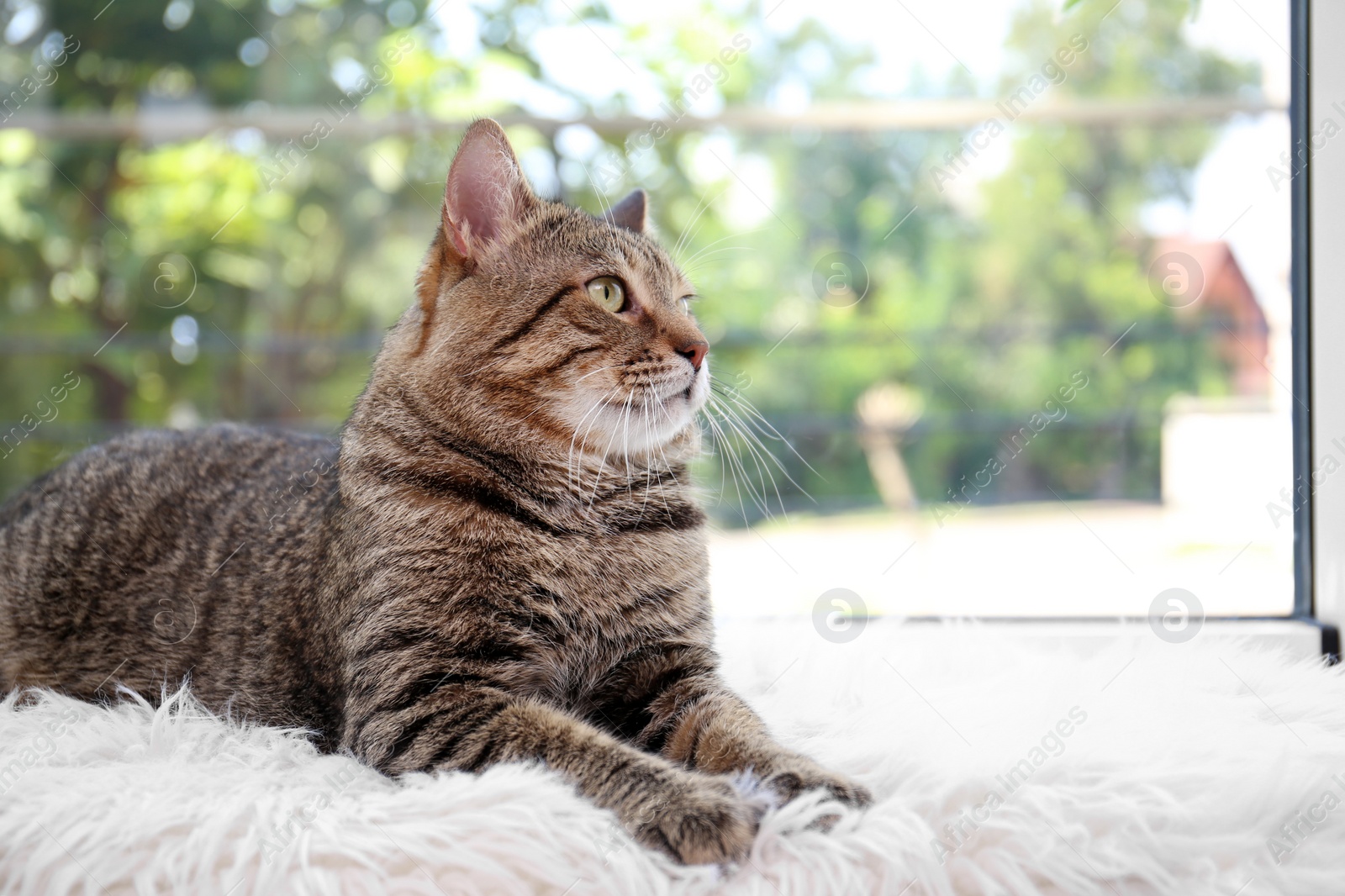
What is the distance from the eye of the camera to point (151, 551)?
137 cm

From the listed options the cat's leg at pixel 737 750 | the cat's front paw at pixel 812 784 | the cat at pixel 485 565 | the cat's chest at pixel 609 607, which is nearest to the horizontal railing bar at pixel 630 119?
the cat at pixel 485 565

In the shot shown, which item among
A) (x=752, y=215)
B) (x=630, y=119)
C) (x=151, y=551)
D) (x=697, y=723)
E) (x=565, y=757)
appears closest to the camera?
(x=565, y=757)

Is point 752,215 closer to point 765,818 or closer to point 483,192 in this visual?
point 483,192

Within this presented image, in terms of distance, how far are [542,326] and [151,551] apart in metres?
0.72

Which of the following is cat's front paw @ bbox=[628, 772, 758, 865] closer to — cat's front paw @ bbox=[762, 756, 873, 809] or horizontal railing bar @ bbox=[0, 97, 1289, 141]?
cat's front paw @ bbox=[762, 756, 873, 809]

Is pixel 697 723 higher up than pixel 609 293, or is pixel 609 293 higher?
pixel 609 293

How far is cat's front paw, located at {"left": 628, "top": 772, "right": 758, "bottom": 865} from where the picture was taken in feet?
2.57

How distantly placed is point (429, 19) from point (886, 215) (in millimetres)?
1345

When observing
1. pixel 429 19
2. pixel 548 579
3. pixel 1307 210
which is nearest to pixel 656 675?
pixel 548 579

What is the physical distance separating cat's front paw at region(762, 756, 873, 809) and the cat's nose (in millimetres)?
490

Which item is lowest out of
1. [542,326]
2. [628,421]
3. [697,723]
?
[697,723]

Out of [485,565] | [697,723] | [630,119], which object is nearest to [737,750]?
[697,723]

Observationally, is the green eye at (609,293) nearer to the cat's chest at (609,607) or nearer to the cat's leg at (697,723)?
the cat's chest at (609,607)

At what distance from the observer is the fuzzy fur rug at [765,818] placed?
0.79m
